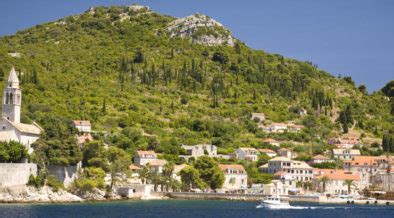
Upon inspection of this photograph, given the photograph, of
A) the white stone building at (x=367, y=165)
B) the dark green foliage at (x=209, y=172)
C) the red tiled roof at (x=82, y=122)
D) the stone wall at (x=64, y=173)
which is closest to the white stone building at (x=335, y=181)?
the white stone building at (x=367, y=165)

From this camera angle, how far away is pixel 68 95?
420ft

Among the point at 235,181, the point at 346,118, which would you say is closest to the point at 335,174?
the point at 235,181

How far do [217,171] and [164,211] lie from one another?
94.8ft

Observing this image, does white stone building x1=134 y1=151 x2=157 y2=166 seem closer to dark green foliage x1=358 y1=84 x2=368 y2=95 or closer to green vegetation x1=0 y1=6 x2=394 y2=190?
green vegetation x1=0 y1=6 x2=394 y2=190

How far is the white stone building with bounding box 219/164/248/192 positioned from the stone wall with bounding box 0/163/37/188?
34568 millimetres

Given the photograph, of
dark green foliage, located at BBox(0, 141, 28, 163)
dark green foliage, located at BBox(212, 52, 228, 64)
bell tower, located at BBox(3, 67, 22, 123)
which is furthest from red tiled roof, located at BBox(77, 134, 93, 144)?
dark green foliage, located at BBox(212, 52, 228, 64)

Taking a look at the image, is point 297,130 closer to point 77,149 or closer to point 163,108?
point 163,108

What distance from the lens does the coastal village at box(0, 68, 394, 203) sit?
254 feet

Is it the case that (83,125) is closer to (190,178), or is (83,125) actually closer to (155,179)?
(155,179)

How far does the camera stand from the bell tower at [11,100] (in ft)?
262

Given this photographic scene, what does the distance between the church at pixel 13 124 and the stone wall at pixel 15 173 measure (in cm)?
463

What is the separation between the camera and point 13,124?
7750 cm

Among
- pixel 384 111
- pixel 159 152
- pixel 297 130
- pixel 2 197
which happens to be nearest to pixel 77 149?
pixel 2 197

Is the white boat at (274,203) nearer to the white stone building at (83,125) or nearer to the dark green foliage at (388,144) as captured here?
the white stone building at (83,125)
